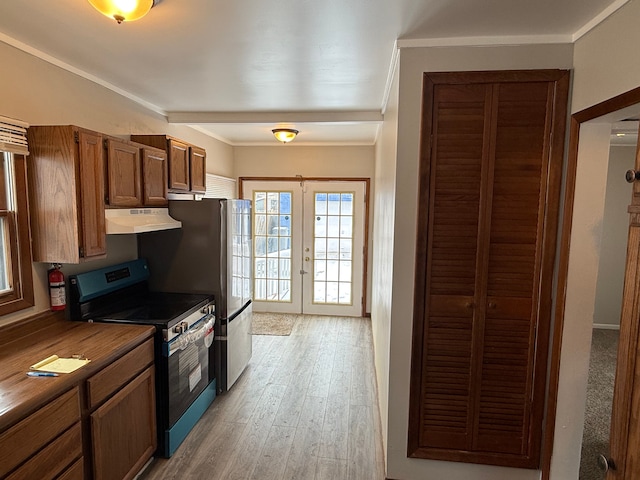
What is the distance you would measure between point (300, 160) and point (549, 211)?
379 centimetres

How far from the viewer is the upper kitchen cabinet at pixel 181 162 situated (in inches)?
116

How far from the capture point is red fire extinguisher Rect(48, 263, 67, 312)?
2252 mm

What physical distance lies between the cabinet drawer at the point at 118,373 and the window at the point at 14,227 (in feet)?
2.27

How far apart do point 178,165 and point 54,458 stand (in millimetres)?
2249

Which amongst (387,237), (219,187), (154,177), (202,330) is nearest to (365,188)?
(219,187)

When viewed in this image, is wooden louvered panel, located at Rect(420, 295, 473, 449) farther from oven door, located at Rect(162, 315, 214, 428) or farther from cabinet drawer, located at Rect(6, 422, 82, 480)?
cabinet drawer, located at Rect(6, 422, 82, 480)

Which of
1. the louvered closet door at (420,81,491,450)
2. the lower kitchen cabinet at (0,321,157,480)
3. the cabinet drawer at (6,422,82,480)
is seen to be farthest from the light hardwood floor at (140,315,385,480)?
the cabinet drawer at (6,422,82,480)

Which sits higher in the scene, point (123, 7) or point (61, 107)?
point (123, 7)

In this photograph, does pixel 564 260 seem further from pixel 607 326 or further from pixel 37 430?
pixel 607 326

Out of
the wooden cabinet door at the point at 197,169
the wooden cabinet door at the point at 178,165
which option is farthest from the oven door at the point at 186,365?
the wooden cabinet door at the point at 197,169

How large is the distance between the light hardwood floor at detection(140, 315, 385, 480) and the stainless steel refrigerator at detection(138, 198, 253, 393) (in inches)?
16.0

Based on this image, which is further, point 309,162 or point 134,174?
point 309,162

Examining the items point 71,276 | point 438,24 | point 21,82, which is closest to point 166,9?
A: point 21,82

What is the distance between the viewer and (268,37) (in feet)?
6.27
